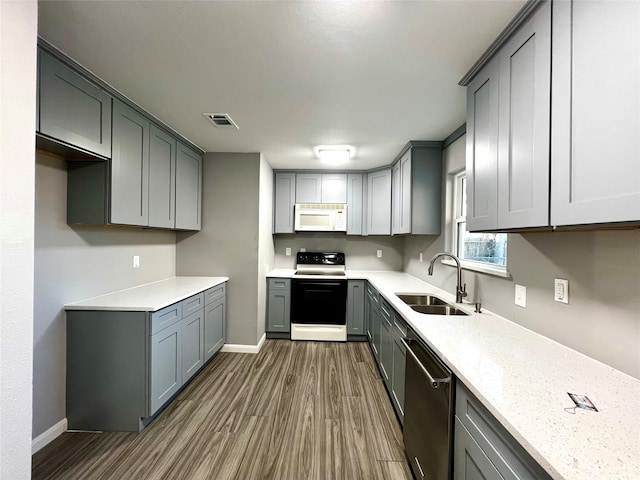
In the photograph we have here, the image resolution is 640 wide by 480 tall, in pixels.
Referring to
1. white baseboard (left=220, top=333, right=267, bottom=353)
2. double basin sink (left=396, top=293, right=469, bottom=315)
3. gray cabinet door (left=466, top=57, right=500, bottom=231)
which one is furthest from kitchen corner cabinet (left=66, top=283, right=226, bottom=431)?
gray cabinet door (left=466, top=57, right=500, bottom=231)

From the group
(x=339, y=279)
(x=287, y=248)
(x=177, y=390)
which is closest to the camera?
(x=177, y=390)

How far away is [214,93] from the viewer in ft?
6.32

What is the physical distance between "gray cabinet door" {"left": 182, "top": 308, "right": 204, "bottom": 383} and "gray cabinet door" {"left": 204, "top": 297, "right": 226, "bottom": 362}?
0.09 m

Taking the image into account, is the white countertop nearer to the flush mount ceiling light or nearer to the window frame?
the flush mount ceiling light

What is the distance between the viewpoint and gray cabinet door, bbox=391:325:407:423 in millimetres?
A: 1951

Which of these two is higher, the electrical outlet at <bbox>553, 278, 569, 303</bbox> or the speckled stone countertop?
the electrical outlet at <bbox>553, 278, 569, 303</bbox>

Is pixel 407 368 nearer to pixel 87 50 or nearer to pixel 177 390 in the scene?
pixel 177 390

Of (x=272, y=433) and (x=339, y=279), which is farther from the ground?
(x=339, y=279)

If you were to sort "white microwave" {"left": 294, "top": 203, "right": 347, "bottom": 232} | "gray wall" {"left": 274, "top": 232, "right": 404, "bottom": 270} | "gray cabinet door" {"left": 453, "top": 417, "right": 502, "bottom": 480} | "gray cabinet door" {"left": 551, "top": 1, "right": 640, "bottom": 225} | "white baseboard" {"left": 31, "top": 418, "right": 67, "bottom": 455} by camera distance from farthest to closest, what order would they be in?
"gray wall" {"left": 274, "top": 232, "right": 404, "bottom": 270} < "white microwave" {"left": 294, "top": 203, "right": 347, "bottom": 232} < "white baseboard" {"left": 31, "top": 418, "right": 67, "bottom": 455} < "gray cabinet door" {"left": 453, "top": 417, "right": 502, "bottom": 480} < "gray cabinet door" {"left": 551, "top": 1, "right": 640, "bottom": 225}

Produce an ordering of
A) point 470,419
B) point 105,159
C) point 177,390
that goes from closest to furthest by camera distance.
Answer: point 470,419, point 105,159, point 177,390

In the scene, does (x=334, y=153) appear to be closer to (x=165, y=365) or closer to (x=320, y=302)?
(x=320, y=302)

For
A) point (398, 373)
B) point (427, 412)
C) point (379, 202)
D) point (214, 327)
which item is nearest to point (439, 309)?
point (398, 373)

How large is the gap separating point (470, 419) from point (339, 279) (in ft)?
8.62

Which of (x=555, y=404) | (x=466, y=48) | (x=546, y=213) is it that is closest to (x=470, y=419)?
(x=555, y=404)
